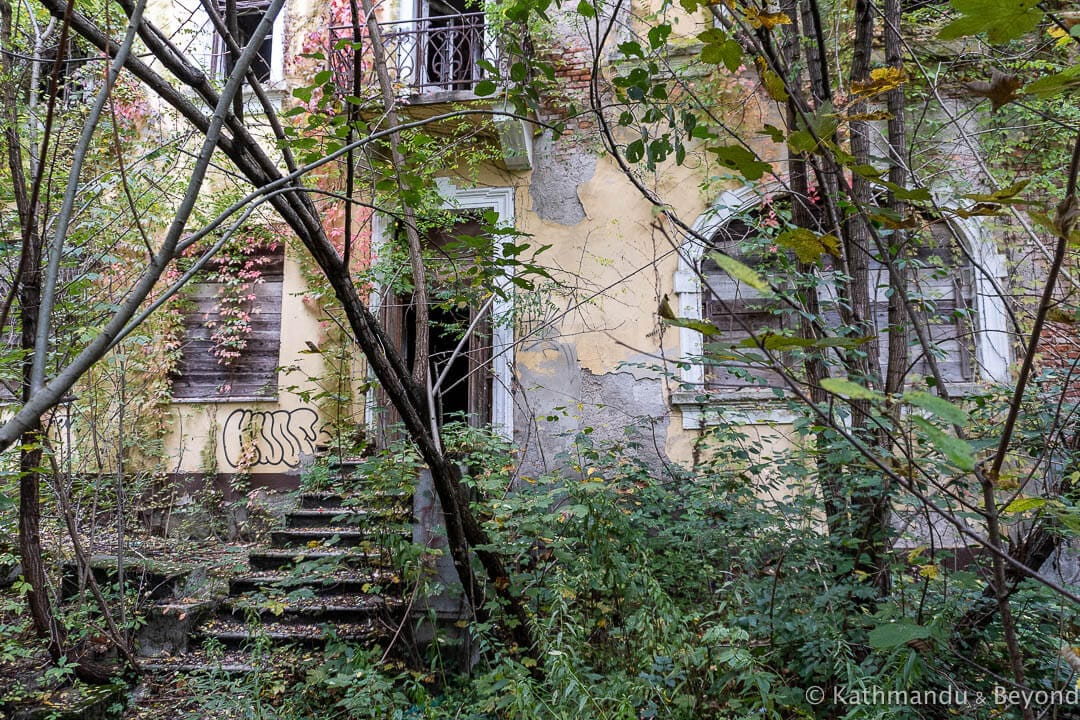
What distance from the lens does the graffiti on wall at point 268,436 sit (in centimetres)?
649

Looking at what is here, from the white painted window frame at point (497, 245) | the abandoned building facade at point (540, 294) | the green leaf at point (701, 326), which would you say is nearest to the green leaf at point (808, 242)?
the green leaf at point (701, 326)

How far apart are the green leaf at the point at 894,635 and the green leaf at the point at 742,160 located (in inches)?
34.4

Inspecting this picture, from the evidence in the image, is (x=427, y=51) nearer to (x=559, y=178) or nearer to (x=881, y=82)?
(x=559, y=178)

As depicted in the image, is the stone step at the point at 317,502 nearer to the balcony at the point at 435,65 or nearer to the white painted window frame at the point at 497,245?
the white painted window frame at the point at 497,245

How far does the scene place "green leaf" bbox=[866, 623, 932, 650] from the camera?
1.20 m

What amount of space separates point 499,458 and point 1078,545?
3.27 m

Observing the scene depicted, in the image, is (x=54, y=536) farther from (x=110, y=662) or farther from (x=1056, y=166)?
(x=1056, y=166)

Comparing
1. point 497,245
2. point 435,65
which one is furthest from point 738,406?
point 435,65

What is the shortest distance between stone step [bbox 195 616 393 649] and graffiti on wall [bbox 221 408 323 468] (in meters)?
2.21

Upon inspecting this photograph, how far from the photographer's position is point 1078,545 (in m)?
3.60

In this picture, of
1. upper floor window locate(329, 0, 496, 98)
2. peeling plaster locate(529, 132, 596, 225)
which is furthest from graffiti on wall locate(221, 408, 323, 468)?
upper floor window locate(329, 0, 496, 98)

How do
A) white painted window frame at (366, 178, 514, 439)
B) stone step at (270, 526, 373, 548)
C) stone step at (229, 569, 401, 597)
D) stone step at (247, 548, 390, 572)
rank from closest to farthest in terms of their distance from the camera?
stone step at (229, 569, 401, 597)
stone step at (247, 548, 390, 572)
stone step at (270, 526, 373, 548)
white painted window frame at (366, 178, 514, 439)

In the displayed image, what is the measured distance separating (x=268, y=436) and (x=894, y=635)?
6302 mm

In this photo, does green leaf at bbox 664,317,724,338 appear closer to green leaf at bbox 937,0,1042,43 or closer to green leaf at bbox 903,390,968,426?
green leaf at bbox 903,390,968,426
